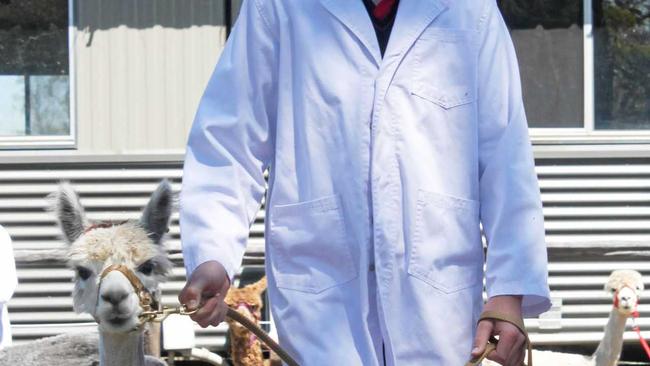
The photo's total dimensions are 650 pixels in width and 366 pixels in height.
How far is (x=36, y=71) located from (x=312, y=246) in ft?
22.1

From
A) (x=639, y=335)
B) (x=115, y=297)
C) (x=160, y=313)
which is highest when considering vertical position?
(x=160, y=313)

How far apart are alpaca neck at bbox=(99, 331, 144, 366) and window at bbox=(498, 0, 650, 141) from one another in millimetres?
5025

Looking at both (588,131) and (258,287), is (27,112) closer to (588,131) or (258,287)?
(258,287)

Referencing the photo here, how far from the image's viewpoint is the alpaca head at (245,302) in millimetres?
8234

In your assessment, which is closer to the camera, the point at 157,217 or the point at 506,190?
the point at 506,190

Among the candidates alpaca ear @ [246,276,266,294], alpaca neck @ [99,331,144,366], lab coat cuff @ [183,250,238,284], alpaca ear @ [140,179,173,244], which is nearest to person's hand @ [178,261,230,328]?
lab coat cuff @ [183,250,238,284]

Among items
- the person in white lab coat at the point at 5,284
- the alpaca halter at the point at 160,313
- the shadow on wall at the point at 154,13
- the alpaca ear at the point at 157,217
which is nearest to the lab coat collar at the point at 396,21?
the alpaca halter at the point at 160,313

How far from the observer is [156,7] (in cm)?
912

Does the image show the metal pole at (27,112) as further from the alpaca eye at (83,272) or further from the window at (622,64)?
the alpaca eye at (83,272)

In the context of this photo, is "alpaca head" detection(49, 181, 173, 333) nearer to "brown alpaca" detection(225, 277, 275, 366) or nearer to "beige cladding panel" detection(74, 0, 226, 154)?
"brown alpaca" detection(225, 277, 275, 366)

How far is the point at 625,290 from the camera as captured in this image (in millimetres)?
8023

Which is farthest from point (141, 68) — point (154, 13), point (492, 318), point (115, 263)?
point (492, 318)

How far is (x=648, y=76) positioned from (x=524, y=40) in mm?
987

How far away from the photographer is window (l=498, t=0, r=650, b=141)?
949cm
